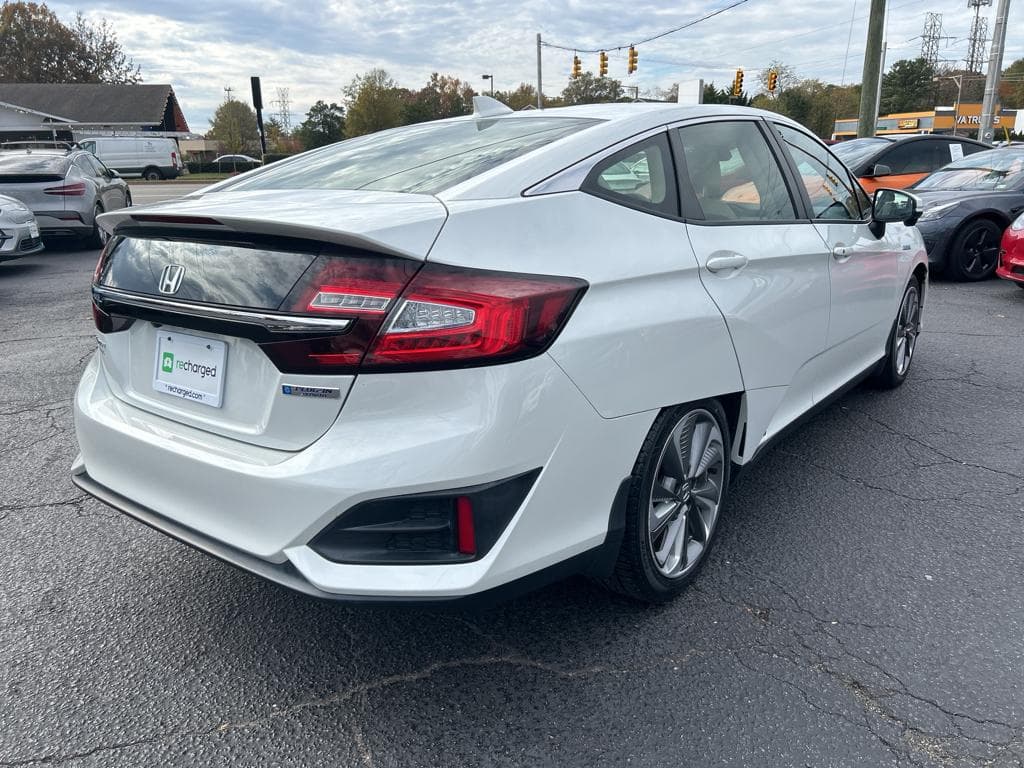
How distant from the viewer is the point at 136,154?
42.0 metres

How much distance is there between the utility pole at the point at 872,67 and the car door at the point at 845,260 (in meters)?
16.6

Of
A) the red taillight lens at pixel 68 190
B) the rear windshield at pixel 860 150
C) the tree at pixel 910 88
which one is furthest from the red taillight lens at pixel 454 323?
the tree at pixel 910 88

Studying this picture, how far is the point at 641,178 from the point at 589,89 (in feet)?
254

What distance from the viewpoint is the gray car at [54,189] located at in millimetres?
11180

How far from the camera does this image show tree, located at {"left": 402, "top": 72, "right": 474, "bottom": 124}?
7034 centimetres

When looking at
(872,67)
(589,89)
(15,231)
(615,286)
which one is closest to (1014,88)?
(589,89)

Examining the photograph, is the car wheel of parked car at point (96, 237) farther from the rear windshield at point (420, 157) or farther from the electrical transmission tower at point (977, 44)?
the electrical transmission tower at point (977, 44)

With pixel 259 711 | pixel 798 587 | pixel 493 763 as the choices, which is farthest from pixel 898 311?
pixel 259 711

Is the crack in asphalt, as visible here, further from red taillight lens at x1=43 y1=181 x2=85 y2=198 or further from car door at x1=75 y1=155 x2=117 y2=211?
car door at x1=75 y1=155 x2=117 y2=211

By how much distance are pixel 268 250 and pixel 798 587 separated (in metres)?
2.09

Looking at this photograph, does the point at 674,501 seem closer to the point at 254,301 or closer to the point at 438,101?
the point at 254,301

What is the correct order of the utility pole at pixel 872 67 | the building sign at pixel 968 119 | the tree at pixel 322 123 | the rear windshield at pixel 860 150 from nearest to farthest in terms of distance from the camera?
the rear windshield at pixel 860 150 → the utility pole at pixel 872 67 → the tree at pixel 322 123 → the building sign at pixel 968 119

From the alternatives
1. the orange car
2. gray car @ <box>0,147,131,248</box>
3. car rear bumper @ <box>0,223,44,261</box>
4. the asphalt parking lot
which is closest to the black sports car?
the orange car

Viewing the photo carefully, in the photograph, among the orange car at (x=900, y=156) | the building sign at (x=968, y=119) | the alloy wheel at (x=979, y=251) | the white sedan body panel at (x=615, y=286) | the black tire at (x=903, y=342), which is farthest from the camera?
the building sign at (x=968, y=119)
